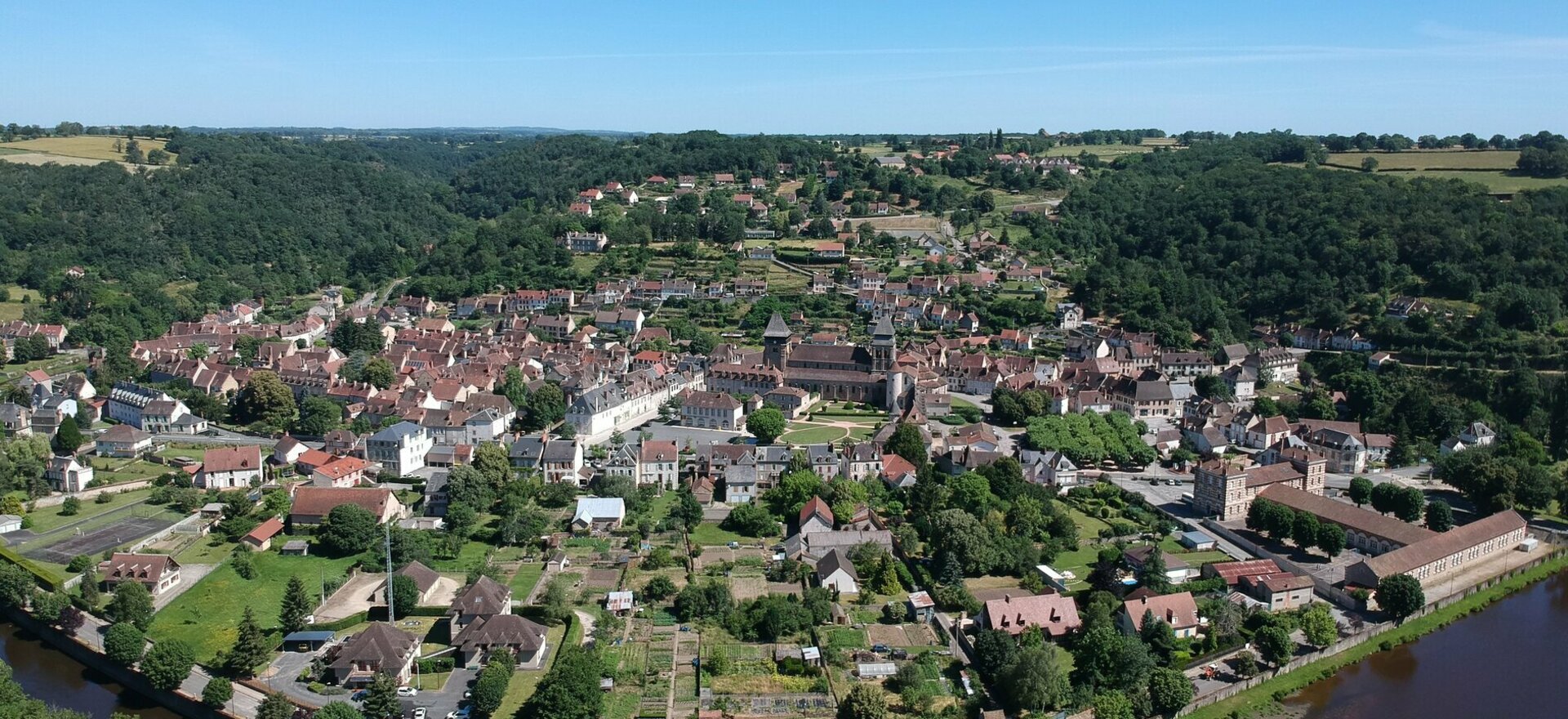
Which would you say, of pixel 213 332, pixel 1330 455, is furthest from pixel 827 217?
pixel 1330 455

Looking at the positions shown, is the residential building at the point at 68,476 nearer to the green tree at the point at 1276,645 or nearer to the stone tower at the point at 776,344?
the stone tower at the point at 776,344

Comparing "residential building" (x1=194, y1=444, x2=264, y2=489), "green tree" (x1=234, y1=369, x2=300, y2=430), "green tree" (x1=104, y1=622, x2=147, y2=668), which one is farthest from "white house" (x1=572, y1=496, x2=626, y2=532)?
"green tree" (x1=234, y1=369, x2=300, y2=430)

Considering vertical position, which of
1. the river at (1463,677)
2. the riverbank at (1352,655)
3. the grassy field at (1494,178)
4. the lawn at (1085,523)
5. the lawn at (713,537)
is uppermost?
the grassy field at (1494,178)

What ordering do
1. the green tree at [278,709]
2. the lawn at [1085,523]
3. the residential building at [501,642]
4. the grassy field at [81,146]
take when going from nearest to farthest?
the green tree at [278,709] → the residential building at [501,642] → the lawn at [1085,523] → the grassy field at [81,146]

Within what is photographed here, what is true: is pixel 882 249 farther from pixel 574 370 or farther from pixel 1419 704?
pixel 1419 704

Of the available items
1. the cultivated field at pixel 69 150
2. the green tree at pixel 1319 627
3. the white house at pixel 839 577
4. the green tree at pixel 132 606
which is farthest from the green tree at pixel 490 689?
the cultivated field at pixel 69 150

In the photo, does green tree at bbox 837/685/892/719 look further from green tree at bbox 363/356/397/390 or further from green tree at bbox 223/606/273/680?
green tree at bbox 363/356/397/390
